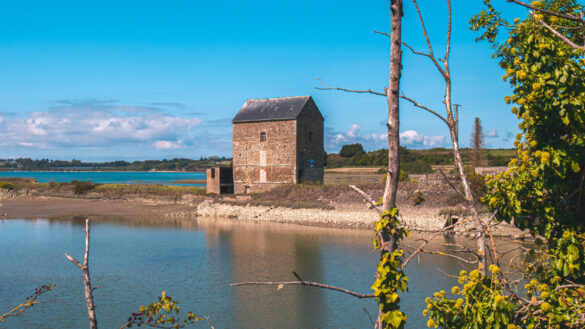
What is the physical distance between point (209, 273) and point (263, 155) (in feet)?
79.8

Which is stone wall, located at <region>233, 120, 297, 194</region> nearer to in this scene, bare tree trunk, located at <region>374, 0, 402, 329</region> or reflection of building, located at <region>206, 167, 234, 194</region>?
A: reflection of building, located at <region>206, 167, 234, 194</region>

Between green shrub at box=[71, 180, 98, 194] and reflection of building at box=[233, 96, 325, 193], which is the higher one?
reflection of building at box=[233, 96, 325, 193]

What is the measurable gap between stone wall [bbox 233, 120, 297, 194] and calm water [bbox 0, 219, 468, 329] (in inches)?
404

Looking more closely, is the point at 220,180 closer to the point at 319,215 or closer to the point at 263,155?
the point at 263,155

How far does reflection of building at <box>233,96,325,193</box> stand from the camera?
4197 centimetres

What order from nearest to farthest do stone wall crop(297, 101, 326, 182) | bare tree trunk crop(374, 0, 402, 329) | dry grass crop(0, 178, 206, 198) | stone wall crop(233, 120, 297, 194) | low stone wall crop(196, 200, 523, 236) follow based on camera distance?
bare tree trunk crop(374, 0, 402, 329) → low stone wall crop(196, 200, 523, 236) → stone wall crop(233, 120, 297, 194) → stone wall crop(297, 101, 326, 182) → dry grass crop(0, 178, 206, 198)

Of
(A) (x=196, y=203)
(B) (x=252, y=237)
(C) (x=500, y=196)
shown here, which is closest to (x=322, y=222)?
(B) (x=252, y=237)

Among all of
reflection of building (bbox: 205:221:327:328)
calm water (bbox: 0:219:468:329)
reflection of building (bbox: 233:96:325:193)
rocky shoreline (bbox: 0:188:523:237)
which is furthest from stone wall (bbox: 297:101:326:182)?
calm water (bbox: 0:219:468:329)

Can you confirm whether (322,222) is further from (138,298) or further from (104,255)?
(138,298)

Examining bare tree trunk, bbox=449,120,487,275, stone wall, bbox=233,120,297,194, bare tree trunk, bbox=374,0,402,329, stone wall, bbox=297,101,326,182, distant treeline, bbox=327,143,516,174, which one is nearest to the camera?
bare tree trunk, bbox=374,0,402,329

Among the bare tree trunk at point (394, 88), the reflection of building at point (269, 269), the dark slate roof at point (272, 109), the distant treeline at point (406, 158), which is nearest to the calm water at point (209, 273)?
the reflection of building at point (269, 269)

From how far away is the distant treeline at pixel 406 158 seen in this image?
211ft

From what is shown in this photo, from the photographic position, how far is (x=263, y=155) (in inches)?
1704

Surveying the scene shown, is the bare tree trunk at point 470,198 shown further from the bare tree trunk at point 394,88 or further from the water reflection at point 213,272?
the water reflection at point 213,272
